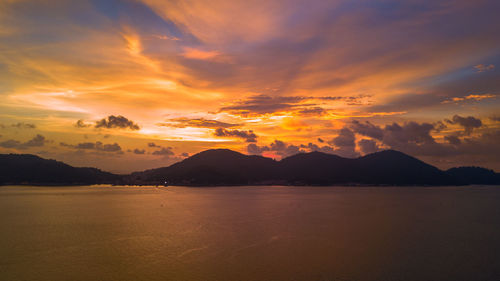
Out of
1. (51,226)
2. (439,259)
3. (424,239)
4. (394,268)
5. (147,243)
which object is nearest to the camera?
(394,268)

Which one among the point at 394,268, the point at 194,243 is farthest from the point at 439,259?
the point at 194,243

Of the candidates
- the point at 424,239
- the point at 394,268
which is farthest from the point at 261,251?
the point at 424,239

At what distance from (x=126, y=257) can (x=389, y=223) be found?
271 feet

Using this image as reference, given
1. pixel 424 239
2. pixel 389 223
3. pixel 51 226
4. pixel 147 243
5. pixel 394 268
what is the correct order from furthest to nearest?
pixel 389 223
pixel 51 226
pixel 424 239
pixel 147 243
pixel 394 268

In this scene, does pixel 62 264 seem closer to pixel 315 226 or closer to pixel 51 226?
pixel 51 226

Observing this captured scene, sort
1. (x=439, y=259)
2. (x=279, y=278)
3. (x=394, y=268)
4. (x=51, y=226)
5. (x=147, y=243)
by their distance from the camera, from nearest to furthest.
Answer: (x=279, y=278)
(x=394, y=268)
(x=439, y=259)
(x=147, y=243)
(x=51, y=226)

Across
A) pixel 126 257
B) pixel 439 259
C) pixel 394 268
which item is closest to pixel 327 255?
pixel 394 268

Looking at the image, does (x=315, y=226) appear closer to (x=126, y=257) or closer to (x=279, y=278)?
(x=279, y=278)

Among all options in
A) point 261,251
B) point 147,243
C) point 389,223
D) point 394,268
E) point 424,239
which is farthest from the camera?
point 389,223

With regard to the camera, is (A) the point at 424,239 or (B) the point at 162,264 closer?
(B) the point at 162,264

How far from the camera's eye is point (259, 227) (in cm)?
9156

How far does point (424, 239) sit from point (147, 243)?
6858 centimetres

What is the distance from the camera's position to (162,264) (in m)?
54.6

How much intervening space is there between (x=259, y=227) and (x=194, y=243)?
2646cm
